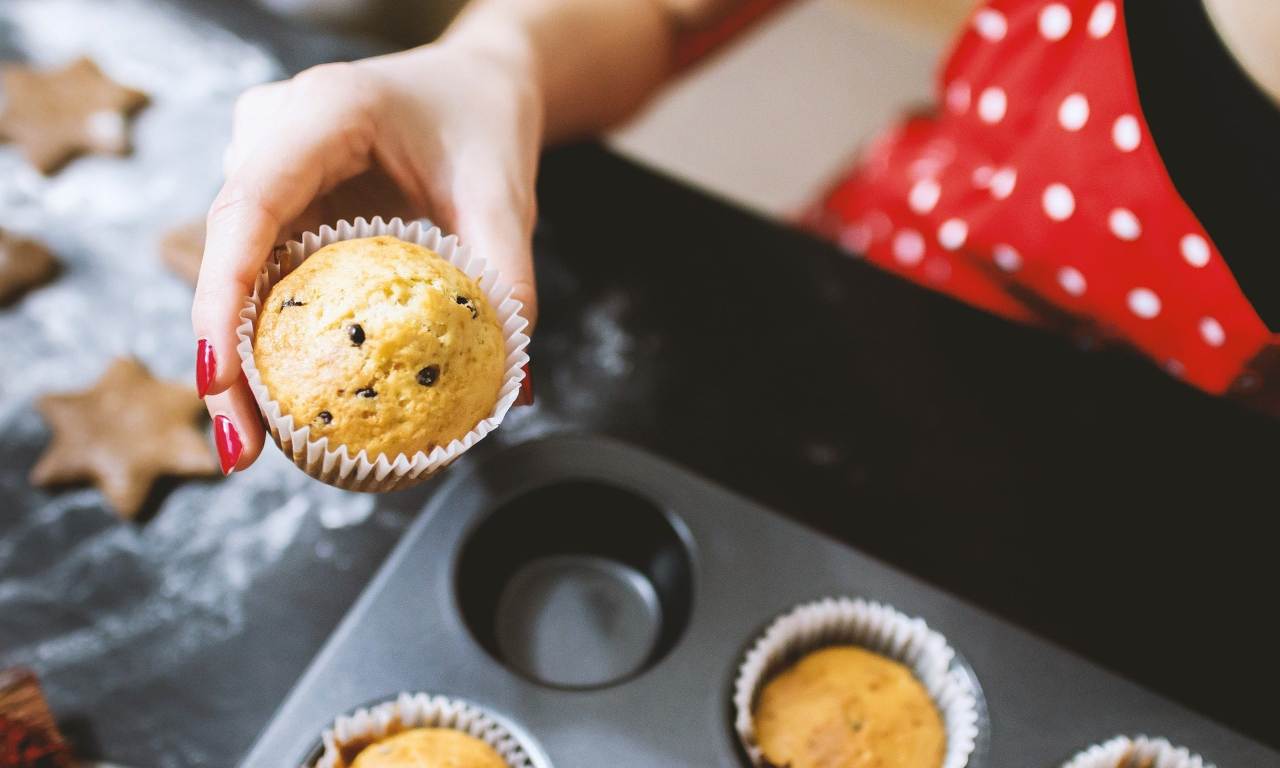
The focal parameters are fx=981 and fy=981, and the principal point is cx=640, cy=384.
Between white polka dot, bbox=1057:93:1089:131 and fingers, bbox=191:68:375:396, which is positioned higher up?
white polka dot, bbox=1057:93:1089:131

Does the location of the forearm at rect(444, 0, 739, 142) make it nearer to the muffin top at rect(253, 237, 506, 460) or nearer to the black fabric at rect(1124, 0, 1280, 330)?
the muffin top at rect(253, 237, 506, 460)

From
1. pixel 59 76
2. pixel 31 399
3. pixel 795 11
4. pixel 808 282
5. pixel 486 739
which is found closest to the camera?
pixel 486 739

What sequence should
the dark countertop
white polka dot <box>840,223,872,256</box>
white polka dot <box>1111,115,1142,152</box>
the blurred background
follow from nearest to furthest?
the dark countertop, white polka dot <box>1111,115,1142,152</box>, white polka dot <box>840,223,872,256</box>, the blurred background

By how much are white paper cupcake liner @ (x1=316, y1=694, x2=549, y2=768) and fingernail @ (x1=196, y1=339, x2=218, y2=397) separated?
13.8 inches

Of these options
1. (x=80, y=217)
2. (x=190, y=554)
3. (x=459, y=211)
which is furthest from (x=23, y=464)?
(x=459, y=211)

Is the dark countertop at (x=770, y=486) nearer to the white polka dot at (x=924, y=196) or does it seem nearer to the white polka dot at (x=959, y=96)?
the white polka dot at (x=924, y=196)

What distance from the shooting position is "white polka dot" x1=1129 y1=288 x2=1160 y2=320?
4.17 ft

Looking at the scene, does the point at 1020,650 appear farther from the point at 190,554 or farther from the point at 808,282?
the point at 190,554

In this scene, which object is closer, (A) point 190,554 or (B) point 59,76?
(A) point 190,554

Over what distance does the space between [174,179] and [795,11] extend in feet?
7.84

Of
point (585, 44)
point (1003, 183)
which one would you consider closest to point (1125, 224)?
point (1003, 183)

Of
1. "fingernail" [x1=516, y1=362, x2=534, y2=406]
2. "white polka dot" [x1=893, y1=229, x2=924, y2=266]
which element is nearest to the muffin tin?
"fingernail" [x1=516, y1=362, x2=534, y2=406]

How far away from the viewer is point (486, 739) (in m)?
0.98

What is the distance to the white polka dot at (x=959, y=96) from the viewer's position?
4.96 ft
